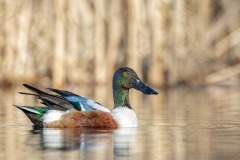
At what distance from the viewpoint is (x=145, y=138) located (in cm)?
875

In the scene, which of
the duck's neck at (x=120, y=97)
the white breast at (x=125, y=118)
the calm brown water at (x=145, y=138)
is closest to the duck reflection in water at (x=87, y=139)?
the calm brown water at (x=145, y=138)

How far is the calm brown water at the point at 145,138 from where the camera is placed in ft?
23.9

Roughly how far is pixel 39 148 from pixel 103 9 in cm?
1368

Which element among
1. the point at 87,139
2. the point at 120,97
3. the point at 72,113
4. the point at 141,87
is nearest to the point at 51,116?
the point at 72,113

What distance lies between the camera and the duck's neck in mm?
10383

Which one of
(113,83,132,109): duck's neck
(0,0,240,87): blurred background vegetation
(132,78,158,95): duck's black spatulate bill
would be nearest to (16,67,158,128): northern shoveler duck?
(113,83,132,109): duck's neck

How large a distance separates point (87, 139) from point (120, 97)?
6.55 ft

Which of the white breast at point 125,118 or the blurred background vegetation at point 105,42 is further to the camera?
the blurred background vegetation at point 105,42

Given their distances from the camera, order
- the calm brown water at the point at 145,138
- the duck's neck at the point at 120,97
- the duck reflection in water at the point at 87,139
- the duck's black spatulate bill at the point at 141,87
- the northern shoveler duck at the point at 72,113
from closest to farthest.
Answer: the calm brown water at the point at 145,138 < the duck reflection in water at the point at 87,139 < the northern shoveler duck at the point at 72,113 < the duck's neck at the point at 120,97 < the duck's black spatulate bill at the point at 141,87

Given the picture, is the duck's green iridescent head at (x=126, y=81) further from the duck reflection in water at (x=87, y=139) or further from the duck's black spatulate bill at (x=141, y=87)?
the duck reflection in water at (x=87, y=139)

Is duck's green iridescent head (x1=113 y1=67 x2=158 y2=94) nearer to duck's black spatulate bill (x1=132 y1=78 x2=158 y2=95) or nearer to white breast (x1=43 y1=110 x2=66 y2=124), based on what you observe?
duck's black spatulate bill (x1=132 y1=78 x2=158 y2=95)

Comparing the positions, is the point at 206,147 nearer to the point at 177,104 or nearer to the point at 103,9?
the point at 177,104

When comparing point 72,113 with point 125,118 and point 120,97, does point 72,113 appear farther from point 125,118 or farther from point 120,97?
point 120,97

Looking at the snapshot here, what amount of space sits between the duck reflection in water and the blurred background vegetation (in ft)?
33.7
